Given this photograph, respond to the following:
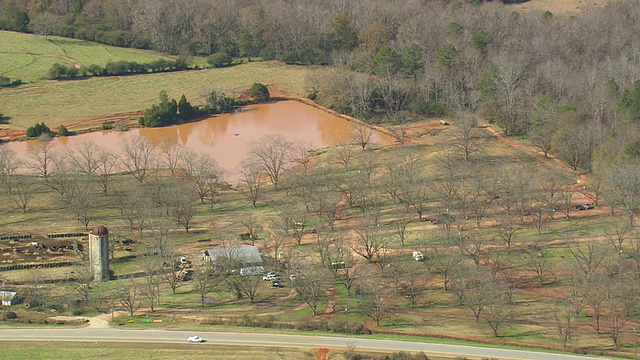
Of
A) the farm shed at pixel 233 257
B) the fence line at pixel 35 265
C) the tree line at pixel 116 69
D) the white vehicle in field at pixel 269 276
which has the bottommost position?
the white vehicle in field at pixel 269 276

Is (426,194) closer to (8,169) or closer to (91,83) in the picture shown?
(8,169)

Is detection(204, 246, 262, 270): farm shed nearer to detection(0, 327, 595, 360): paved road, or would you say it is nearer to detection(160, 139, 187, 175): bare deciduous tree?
detection(0, 327, 595, 360): paved road

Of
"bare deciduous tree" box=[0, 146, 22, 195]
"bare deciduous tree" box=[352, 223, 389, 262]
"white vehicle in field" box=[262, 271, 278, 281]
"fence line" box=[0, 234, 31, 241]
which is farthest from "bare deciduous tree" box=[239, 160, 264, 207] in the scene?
"bare deciduous tree" box=[0, 146, 22, 195]

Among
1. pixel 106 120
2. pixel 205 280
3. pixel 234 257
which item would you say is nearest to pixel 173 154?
pixel 106 120

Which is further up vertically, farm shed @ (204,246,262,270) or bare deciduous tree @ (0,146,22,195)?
bare deciduous tree @ (0,146,22,195)

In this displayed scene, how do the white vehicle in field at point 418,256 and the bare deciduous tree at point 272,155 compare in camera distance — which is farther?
the bare deciduous tree at point 272,155

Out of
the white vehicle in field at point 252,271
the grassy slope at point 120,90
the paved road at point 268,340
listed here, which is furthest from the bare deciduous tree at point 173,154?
the paved road at point 268,340

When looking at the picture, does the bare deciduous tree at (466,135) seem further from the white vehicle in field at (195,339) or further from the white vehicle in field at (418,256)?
the white vehicle in field at (195,339)
